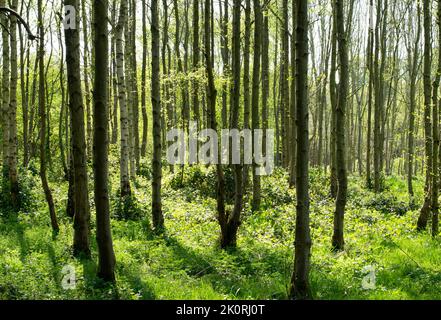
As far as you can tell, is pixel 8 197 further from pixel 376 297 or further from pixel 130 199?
pixel 376 297

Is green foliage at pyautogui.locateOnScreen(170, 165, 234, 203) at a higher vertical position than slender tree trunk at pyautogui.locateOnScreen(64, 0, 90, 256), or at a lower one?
lower

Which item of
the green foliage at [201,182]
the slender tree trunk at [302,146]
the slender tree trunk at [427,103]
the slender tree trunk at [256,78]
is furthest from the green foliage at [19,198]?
the slender tree trunk at [427,103]

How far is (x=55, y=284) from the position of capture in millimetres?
5637

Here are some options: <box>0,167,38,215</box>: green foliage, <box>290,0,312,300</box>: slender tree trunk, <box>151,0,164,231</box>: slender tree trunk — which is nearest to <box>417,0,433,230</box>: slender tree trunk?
<box>290,0,312,300</box>: slender tree trunk

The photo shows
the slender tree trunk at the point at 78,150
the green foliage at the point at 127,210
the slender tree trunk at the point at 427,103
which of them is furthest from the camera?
the green foliage at the point at 127,210

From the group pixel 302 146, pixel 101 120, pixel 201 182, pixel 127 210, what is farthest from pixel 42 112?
pixel 201 182

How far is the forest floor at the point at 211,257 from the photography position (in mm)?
5754

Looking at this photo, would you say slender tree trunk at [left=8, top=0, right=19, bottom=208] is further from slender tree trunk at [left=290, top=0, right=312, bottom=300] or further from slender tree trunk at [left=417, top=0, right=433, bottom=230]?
slender tree trunk at [left=417, top=0, right=433, bottom=230]

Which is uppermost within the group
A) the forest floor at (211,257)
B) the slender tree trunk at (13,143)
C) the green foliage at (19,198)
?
the slender tree trunk at (13,143)

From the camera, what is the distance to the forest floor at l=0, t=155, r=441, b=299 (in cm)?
575

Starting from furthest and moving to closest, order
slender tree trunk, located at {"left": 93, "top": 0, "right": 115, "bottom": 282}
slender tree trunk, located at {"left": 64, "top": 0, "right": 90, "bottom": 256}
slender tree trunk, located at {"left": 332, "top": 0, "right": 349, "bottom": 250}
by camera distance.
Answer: slender tree trunk, located at {"left": 332, "top": 0, "right": 349, "bottom": 250} < slender tree trunk, located at {"left": 64, "top": 0, "right": 90, "bottom": 256} < slender tree trunk, located at {"left": 93, "top": 0, "right": 115, "bottom": 282}

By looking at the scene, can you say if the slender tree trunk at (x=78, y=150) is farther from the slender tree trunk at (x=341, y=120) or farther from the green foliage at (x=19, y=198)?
the slender tree trunk at (x=341, y=120)

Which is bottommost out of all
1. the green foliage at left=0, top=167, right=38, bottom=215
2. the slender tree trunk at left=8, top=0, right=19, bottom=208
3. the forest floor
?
the forest floor

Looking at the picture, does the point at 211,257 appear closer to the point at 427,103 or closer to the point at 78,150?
the point at 78,150
